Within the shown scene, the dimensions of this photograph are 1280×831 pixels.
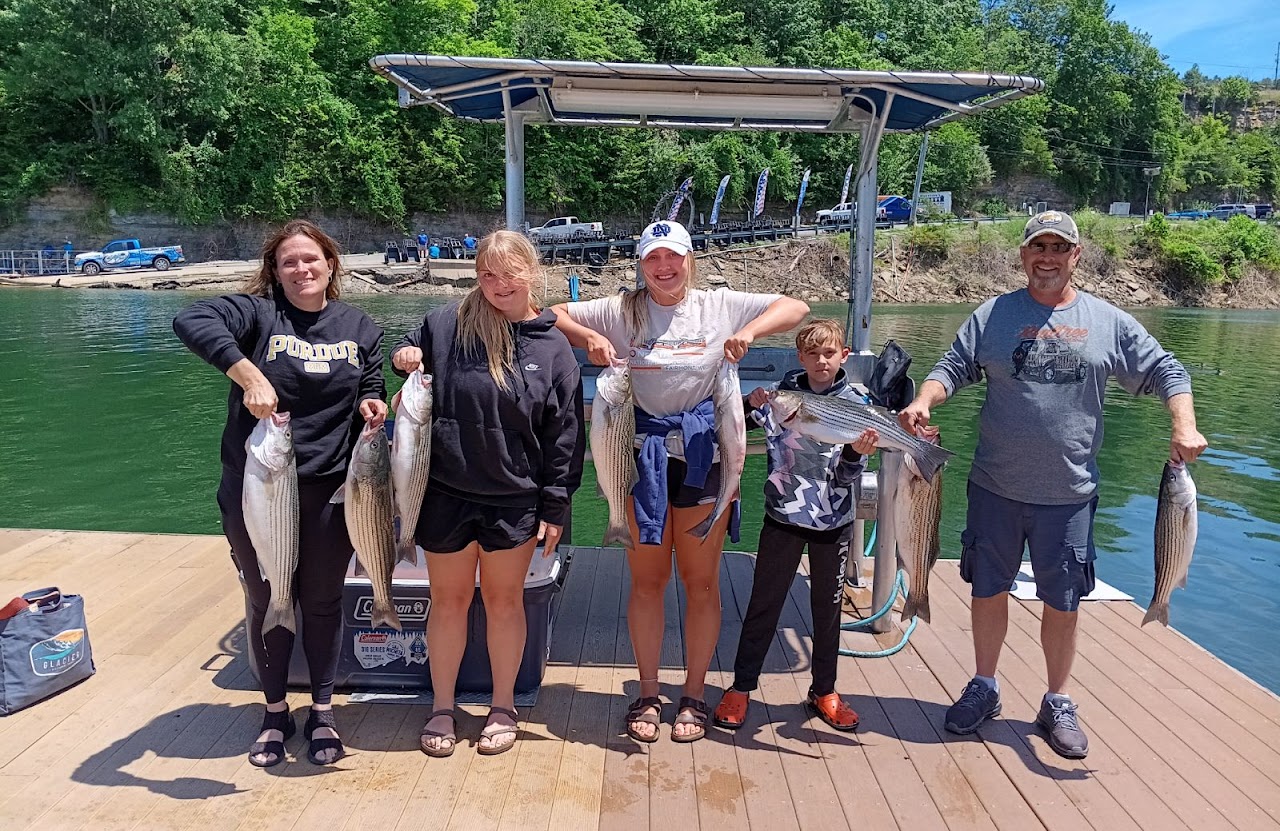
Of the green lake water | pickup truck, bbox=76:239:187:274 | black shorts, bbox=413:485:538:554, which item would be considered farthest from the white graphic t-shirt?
pickup truck, bbox=76:239:187:274

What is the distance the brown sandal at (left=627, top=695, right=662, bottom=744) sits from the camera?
11.1ft

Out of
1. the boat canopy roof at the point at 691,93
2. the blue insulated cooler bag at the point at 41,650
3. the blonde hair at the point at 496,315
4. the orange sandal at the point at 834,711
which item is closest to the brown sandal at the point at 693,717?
the orange sandal at the point at 834,711

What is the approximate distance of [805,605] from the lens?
497 centimetres

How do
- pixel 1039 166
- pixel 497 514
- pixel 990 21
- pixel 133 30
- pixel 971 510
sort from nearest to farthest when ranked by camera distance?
pixel 497 514 < pixel 971 510 < pixel 133 30 < pixel 1039 166 < pixel 990 21

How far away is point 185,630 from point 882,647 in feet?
12.0

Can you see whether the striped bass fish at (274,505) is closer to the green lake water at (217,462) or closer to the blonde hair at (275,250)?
the blonde hair at (275,250)

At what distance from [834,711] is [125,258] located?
138ft

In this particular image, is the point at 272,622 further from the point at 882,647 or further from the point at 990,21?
the point at 990,21

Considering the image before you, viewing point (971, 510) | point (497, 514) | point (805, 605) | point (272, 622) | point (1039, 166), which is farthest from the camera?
point (1039, 166)

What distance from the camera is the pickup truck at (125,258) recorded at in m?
36.7

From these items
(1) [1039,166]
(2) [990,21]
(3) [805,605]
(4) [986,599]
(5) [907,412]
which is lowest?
(3) [805,605]

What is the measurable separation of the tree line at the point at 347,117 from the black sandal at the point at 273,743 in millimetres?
31591

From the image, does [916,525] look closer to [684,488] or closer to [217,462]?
[684,488]

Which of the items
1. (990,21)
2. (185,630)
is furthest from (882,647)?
(990,21)
